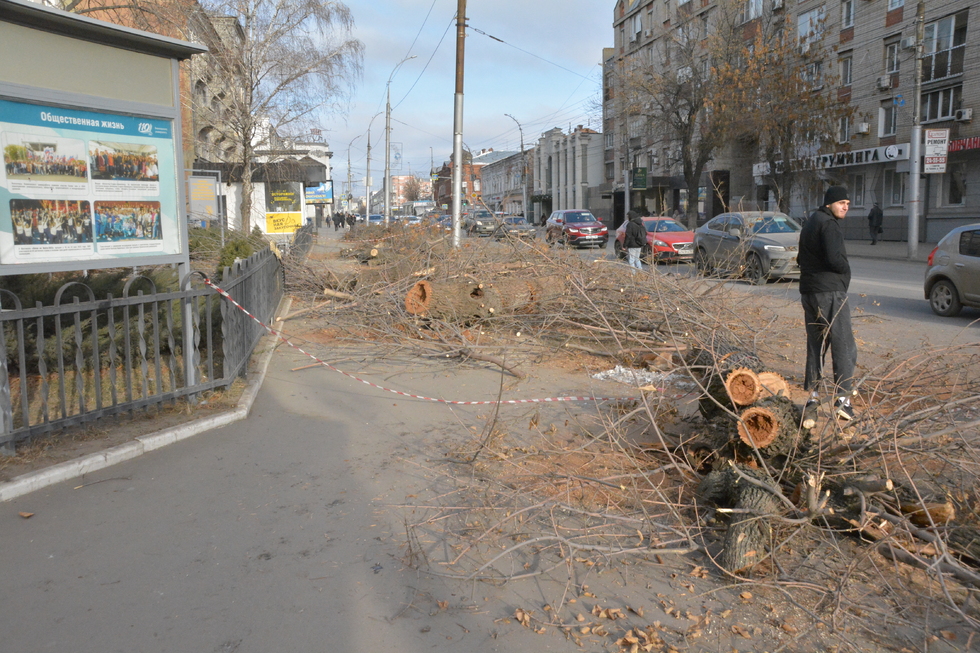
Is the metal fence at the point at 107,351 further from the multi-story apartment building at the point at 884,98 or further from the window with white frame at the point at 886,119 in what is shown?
the window with white frame at the point at 886,119

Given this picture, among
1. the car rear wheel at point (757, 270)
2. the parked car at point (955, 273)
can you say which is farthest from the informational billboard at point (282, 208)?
the parked car at point (955, 273)

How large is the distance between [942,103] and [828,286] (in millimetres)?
33366

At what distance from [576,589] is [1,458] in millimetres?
4200

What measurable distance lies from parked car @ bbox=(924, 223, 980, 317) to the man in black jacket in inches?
244

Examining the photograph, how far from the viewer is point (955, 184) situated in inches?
1298

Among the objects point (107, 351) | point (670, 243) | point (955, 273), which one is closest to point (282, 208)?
point (670, 243)

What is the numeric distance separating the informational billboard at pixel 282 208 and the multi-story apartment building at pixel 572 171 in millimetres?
29761

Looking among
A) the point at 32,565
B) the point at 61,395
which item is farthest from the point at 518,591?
the point at 61,395

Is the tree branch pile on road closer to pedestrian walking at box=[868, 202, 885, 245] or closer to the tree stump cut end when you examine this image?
the tree stump cut end

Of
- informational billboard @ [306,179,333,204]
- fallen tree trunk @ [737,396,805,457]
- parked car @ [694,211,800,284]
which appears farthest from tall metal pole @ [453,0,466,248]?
informational billboard @ [306,179,333,204]

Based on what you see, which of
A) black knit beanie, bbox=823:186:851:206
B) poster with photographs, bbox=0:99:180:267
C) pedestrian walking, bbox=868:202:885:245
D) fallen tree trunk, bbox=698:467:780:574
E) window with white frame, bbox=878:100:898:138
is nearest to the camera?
fallen tree trunk, bbox=698:467:780:574

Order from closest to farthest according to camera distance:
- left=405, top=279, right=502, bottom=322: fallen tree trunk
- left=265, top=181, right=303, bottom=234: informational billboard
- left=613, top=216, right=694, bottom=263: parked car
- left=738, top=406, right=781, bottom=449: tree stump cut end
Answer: left=738, top=406, right=781, bottom=449: tree stump cut end, left=405, top=279, right=502, bottom=322: fallen tree trunk, left=613, top=216, right=694, bottom=263: parked car, left=265, top=181, right=303, bottom=234: informational billboard

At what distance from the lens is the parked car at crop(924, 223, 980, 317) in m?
11.4

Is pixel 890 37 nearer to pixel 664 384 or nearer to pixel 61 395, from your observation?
pixel 664 384
